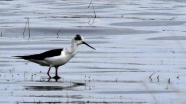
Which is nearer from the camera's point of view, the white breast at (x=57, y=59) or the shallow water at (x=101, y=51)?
the shallow water at (x=101, y=51)

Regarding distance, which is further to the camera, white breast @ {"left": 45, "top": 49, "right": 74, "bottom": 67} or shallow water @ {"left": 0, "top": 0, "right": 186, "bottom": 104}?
white breast @ {"left": 45, "top": 49, "right": 74, "bottom": 67}

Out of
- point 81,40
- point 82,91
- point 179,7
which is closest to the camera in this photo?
point 82,91

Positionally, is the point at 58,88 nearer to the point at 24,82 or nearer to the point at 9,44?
the point at 24,82

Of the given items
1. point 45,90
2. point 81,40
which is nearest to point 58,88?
point 45,90

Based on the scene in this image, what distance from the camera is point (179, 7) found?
38.0 meters

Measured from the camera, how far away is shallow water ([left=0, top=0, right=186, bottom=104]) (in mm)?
14898

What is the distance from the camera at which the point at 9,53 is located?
2189 cm

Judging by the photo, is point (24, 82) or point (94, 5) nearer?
point (24, 82)

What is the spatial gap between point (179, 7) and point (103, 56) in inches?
681

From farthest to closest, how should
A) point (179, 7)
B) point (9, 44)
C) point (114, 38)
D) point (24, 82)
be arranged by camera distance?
point (179, 7) < point (114, 38) < point (9, 44) < point (24, 82)

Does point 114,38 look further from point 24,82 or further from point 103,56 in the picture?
point 24,82

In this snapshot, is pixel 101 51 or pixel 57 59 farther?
pixel 101 51

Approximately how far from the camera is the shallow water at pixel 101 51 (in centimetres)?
1490

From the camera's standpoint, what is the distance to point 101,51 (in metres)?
22.5
